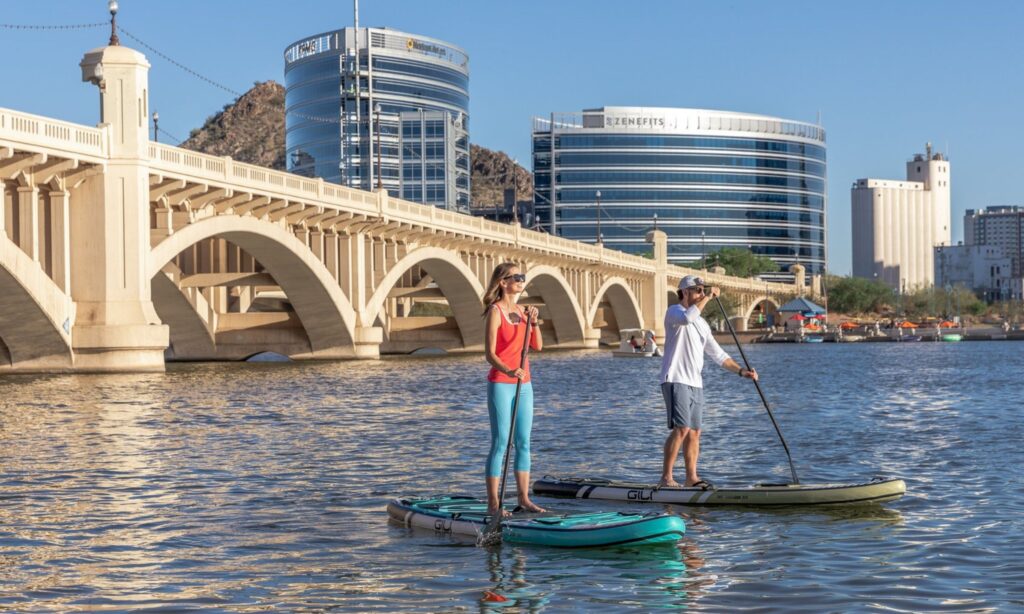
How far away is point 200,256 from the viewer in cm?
6300

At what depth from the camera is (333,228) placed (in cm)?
6322

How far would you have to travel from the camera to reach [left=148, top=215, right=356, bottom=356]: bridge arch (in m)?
49.8

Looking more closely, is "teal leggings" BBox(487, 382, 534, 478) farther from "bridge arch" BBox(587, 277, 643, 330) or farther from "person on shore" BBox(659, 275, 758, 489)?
"bridge arch" BBox(587, 277, 643, 330)

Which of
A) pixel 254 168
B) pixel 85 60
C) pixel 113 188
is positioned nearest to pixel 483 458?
pixel 113 188

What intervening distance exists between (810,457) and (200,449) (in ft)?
29.0

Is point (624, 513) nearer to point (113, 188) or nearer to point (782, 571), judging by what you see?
point (782, 571)

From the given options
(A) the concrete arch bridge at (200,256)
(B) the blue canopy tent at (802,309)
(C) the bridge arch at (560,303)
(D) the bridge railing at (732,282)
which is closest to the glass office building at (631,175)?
(D) the bridge railing at (732,282)

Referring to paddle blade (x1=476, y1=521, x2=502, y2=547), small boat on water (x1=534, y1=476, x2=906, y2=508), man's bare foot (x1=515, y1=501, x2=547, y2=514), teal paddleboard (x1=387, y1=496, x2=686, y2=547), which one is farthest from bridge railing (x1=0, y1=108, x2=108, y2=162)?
paddle blade (x1=476, y1=521, x2=502, y2=547)

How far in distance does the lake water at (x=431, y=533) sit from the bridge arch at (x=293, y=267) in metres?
16.8

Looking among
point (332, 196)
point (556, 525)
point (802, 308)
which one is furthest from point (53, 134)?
point (802, 308)

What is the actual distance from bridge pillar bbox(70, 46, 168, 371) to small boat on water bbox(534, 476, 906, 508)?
32.2 metres

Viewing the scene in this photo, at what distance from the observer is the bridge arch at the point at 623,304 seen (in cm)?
10906

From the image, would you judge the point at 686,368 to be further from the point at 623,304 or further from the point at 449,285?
the point at 623,304

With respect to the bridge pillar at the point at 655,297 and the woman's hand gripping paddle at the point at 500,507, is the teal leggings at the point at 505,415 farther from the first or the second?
the bridge pillar at the point at 655,297
